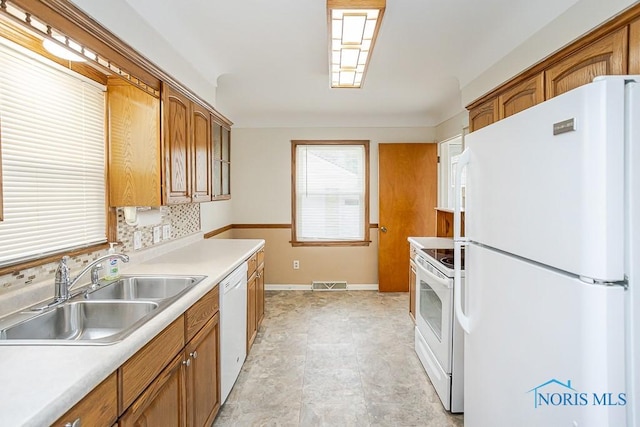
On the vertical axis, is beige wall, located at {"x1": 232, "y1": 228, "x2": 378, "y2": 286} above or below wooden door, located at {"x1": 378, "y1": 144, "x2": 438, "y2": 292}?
below

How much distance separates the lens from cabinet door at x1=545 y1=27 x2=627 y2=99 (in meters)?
1.33

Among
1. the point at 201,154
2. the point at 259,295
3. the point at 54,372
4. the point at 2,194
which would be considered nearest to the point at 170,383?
the point at 54,372

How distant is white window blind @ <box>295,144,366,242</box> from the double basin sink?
127 inches

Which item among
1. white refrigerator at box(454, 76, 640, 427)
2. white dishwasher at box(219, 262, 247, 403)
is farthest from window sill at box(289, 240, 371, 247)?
white refrigerator at box(454, 76, 640, 427)

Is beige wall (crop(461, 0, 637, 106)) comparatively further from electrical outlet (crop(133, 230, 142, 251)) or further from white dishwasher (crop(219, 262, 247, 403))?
electrical outlet (crop(133, 230, 142, 251))

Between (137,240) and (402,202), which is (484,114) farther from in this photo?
(137,240)

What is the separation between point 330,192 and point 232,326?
3004 mm

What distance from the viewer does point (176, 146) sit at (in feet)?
7.64

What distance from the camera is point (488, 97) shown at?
2.40 m

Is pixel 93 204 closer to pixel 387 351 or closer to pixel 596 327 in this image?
pixel 596 327

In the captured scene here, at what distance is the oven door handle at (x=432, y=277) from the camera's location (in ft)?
7.39

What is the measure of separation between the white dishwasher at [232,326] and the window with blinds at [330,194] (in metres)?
2.38

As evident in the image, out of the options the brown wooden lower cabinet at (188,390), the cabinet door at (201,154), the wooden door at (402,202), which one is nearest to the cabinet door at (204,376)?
the brown wooden lower cabinet at (188,390)

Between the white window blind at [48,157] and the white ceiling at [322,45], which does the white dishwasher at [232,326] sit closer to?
the white window blind at [48,157]
